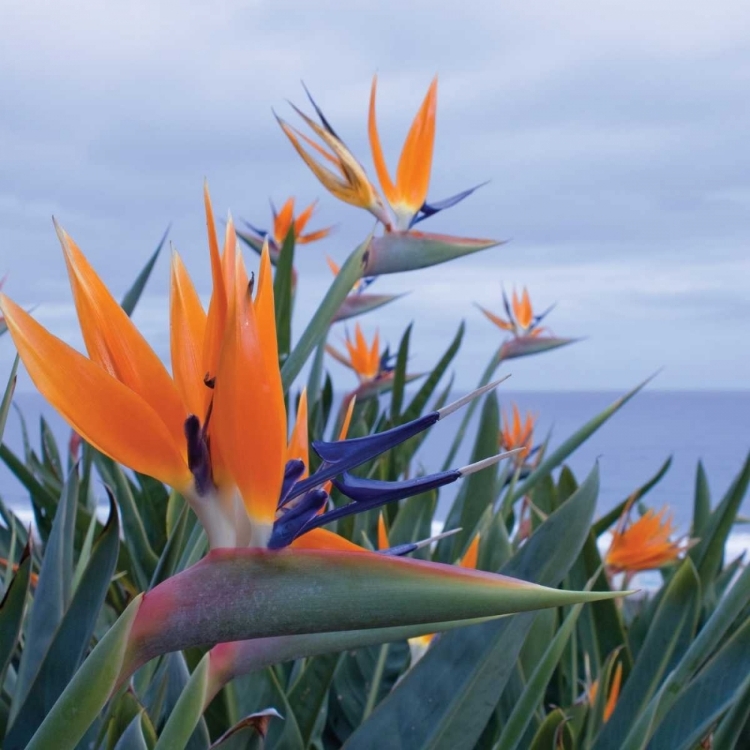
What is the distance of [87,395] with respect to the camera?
0.32m

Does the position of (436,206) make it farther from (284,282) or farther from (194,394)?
(194,394)

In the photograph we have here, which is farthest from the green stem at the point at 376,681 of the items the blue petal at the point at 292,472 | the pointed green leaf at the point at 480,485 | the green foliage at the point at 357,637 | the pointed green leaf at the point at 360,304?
the blue petal at the point at 292,472

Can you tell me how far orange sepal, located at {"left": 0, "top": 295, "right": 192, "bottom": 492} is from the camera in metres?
0.31

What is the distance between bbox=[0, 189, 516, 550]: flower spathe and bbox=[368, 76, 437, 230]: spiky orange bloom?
0.45m

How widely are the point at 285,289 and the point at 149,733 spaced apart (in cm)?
55

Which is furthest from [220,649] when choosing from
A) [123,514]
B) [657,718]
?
[123,514]

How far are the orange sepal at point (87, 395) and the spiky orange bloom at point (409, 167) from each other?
51cm

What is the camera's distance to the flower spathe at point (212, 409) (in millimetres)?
319

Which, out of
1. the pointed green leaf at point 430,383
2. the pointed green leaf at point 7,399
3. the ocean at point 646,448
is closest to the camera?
the pointed green leaf at point 7,399

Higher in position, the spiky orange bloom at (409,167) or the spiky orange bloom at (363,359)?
the spiky orange bloom at (409,167)

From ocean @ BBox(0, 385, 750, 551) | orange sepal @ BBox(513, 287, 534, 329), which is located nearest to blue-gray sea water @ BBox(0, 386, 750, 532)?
ocean @ BBox(0, 385, 750, 551)

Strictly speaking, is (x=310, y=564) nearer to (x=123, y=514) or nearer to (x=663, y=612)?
(x=663, y=612)

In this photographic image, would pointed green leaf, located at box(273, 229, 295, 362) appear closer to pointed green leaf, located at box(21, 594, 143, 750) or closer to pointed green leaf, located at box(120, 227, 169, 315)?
pointed green leaf, located at box(120, 227, 169, 315)

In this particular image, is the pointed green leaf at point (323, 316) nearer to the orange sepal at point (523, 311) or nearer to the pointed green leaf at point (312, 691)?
the pointed green leaf at point (312, 691)
